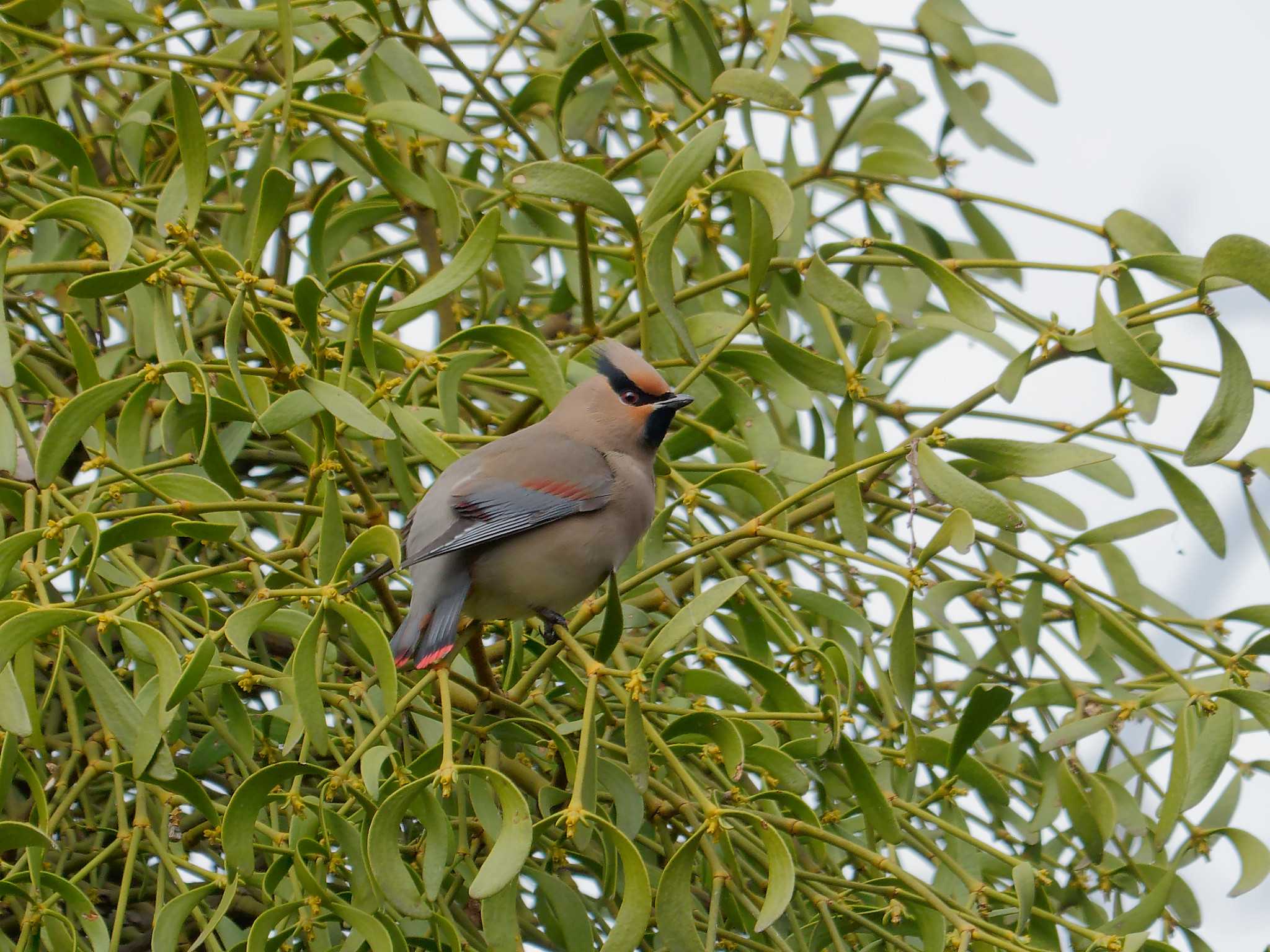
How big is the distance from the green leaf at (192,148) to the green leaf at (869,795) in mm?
766

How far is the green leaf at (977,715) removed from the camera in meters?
1.34

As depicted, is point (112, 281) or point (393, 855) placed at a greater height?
point (112, 281)

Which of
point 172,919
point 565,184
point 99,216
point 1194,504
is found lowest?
point 172,919

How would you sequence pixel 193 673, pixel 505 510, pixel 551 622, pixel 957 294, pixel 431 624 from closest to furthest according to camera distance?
pixel 193 673, pixel 957 294, pixel 431 624, pixel 551 622, pixel 505 510

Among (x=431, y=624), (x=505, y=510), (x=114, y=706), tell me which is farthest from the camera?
(x=505, y=510)

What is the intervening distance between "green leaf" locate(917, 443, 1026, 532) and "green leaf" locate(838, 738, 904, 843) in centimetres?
24

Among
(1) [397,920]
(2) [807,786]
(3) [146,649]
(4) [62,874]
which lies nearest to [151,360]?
(3) [146,649]

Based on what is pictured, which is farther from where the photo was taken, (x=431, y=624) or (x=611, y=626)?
(x=431, y=624)

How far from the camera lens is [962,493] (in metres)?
1.27

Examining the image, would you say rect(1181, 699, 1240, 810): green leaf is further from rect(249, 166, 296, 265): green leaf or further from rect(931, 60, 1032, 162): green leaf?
rect(249, 166, 296, 265): green leaf

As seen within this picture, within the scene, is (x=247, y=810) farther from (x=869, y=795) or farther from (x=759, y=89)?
(x=759, y=89)

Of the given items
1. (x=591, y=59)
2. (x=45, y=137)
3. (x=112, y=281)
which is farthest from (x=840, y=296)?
(x=45, y=137)

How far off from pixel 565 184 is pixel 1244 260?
611 millimetres

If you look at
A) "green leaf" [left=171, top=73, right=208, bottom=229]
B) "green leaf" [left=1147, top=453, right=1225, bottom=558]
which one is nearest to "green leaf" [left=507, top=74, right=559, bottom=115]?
"green leaf" [left=171, top=73, right=208, bottom=229]
